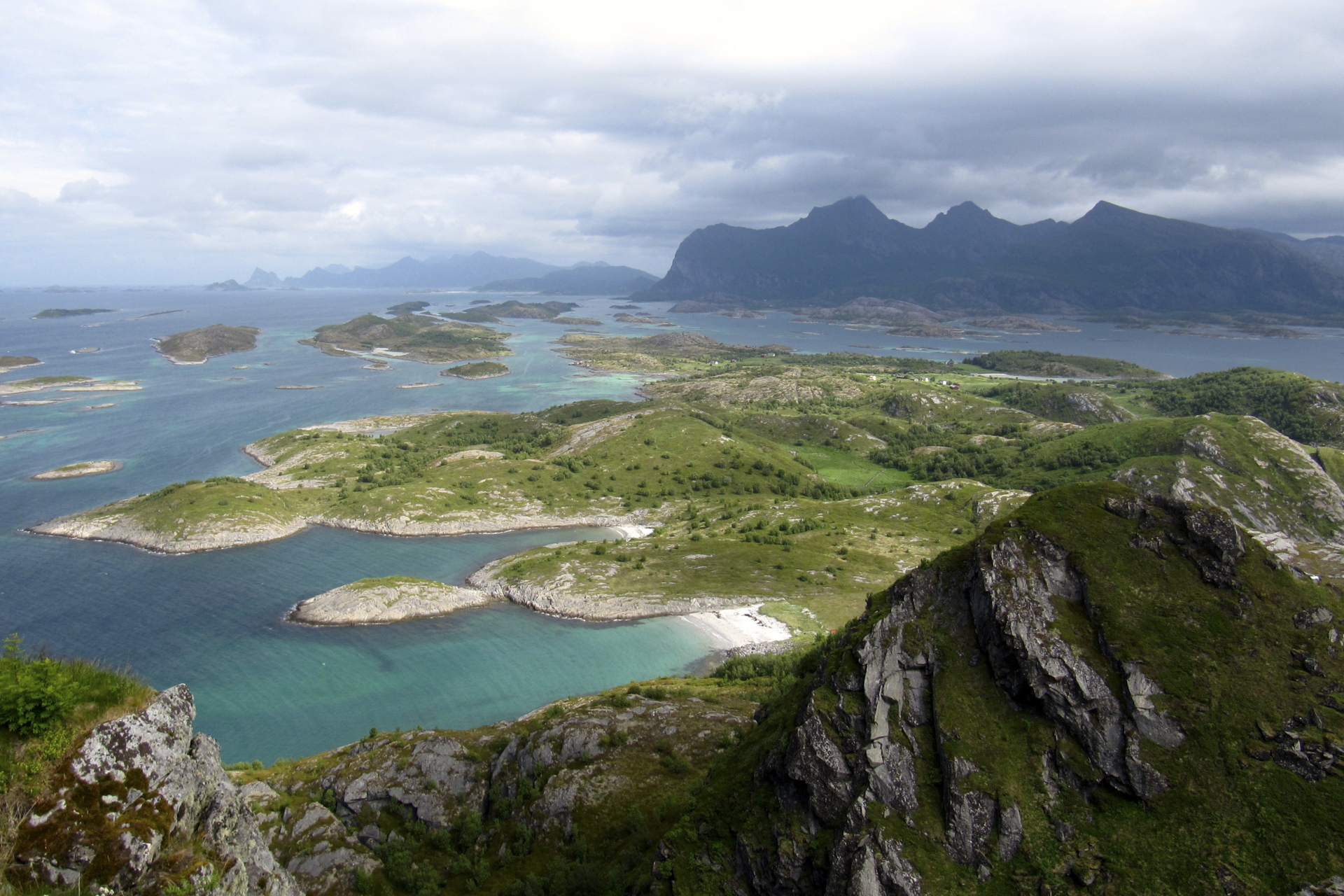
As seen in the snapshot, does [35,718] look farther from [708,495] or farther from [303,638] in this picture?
[708,495]

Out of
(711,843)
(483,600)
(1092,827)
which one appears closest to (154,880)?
(711,843)

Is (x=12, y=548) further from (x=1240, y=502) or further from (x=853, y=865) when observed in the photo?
(x=1240, y=502)

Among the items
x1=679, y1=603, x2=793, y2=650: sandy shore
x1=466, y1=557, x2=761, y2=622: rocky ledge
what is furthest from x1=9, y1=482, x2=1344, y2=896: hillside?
x1=466, y1=557, x2=761, y2=622: rocky ledge

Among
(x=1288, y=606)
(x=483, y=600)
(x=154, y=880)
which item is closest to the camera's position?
(x=154, y=880)

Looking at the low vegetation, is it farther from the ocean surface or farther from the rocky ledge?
the rocky ledge

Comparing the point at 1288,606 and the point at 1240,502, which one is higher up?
the point at 1288,606

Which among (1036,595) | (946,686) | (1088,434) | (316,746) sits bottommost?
(316,746)

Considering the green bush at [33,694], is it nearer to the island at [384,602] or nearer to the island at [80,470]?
the island at [384,602]
